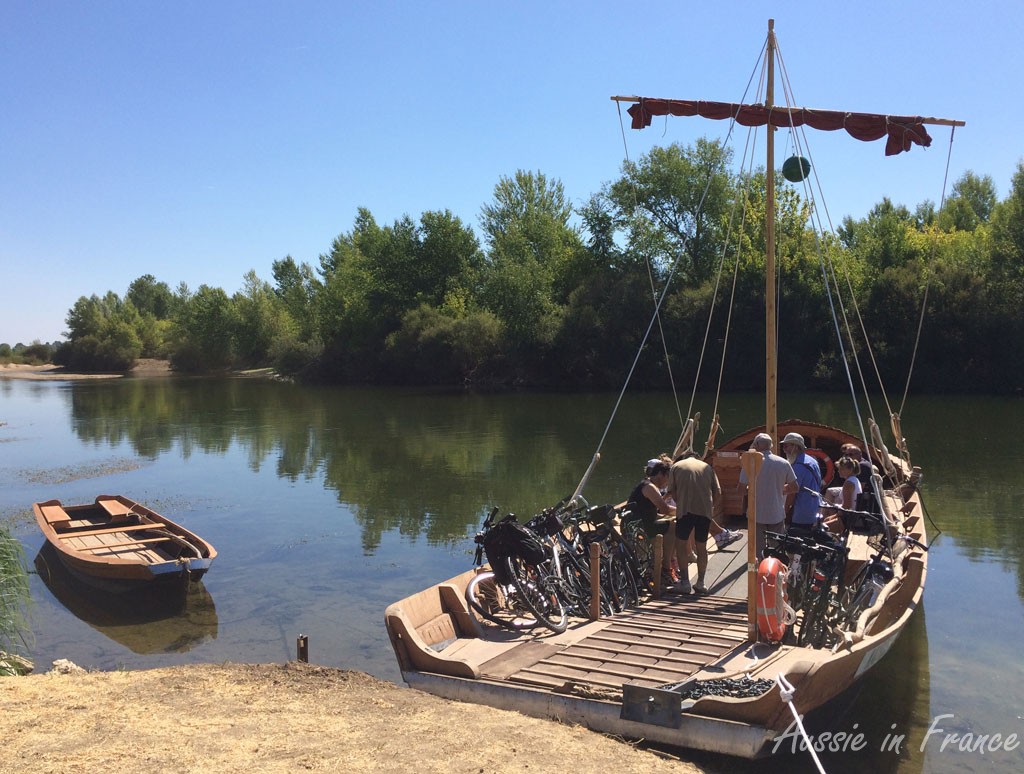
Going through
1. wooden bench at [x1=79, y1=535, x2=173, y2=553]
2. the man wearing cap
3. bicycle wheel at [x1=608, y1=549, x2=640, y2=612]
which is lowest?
wooden bench at [x1=79, y1=535, x2=173, y2=553]

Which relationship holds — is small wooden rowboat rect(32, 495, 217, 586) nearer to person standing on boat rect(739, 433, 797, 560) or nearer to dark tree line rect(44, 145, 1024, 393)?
person standing on boat rect(739, 433, 797, 560)

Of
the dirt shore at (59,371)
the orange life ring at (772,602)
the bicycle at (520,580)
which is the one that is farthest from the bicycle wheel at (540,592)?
the dirt shore at (59,371)

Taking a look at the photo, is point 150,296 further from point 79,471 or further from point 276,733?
point 276,733

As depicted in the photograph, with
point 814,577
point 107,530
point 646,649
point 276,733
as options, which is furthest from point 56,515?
point 814,577

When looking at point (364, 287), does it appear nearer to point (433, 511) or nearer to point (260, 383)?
point (260, 383)

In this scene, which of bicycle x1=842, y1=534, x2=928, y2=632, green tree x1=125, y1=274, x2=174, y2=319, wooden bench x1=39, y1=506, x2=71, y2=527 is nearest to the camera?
bicycle x1=842, y1=534, x2=928, y2=632

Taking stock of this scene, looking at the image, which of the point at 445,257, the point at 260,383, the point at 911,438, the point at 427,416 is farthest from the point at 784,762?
the point at 260,383

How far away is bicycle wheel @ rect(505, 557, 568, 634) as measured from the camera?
8.41 meters

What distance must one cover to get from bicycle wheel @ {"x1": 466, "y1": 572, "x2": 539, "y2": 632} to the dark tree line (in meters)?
19.0

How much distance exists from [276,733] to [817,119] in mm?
9533

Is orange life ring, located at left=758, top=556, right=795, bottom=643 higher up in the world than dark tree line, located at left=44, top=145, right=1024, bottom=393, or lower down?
lower down

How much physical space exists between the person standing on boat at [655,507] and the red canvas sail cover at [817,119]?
4.69m

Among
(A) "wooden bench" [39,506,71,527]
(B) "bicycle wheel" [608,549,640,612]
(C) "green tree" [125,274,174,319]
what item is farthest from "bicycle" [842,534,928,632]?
(C) "green tree" [125,274,174,319]

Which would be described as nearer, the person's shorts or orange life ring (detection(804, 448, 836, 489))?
the person's shorts
